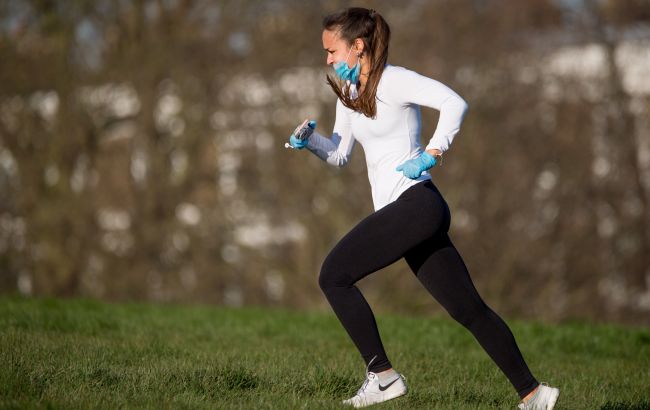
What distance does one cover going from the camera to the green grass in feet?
15.0

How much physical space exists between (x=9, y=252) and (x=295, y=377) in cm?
1548

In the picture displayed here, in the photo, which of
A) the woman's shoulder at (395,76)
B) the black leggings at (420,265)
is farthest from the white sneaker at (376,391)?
the woman's shoulder at (395,76)

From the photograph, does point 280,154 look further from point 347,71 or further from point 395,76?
point 395,76

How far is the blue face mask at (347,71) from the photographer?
4660 mm

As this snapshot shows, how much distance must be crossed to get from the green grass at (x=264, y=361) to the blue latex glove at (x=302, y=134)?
4.22ft

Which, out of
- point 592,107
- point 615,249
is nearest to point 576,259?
point 615,249

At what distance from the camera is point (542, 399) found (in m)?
4.46

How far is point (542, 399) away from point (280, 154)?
43.5ft

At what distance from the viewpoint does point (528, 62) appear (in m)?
17.3

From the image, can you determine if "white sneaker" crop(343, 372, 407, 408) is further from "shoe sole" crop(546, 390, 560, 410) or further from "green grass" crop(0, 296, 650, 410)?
"shoe sole" crop(546, 390, 560, 410)

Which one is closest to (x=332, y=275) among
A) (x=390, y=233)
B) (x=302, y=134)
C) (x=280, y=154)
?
(x=390, y=233)

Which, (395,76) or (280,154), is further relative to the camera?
(280,154)

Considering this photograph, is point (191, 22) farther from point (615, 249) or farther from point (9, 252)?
point (615, 249)

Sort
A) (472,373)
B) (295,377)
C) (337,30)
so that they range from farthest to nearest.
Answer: (472,373) < (295,377) < (337,30)
